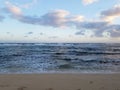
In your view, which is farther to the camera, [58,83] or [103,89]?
[58,83]

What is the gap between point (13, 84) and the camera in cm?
997

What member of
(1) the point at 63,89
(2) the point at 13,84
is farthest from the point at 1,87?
(1) the point at 63,89

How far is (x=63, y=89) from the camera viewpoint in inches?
357

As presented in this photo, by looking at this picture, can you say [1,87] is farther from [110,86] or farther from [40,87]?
[110,86]

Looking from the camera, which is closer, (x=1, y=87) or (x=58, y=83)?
(x=1, y=87)

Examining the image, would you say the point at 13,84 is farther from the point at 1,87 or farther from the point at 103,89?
the point at 103,89

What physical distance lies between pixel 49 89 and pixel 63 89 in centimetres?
52

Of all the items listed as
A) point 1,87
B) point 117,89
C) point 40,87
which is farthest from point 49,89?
point 117,89

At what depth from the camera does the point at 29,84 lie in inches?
393

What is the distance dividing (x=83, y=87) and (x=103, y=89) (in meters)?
0.82

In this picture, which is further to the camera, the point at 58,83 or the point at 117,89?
the point at 58,83

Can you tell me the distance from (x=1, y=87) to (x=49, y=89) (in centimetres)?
183

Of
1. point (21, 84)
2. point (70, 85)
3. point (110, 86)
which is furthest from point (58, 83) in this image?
point (110, 86)

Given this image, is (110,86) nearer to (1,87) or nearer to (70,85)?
(70,85)
